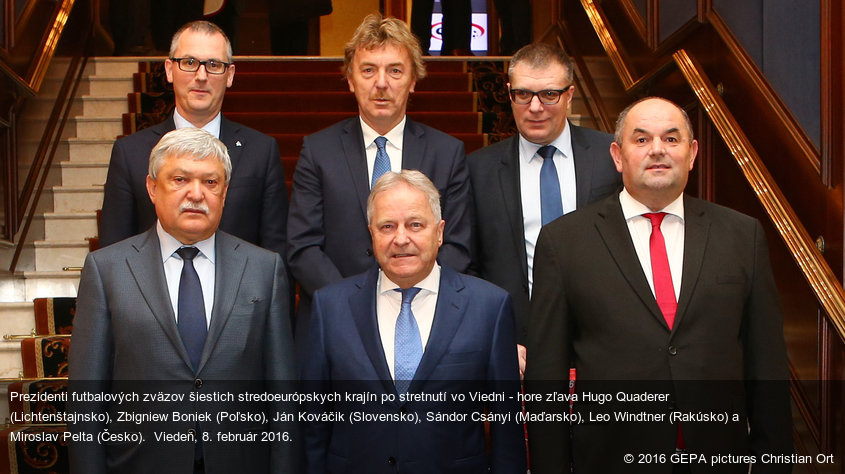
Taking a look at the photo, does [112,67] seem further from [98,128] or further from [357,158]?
[357,158]

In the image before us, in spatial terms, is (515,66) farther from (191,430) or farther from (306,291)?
(191,430)

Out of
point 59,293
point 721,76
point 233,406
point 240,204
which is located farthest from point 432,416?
point 59,293

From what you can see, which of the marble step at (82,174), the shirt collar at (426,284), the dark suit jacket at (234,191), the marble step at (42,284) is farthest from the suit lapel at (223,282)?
the marble step at (82,174)

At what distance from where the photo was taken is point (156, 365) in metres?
2.46

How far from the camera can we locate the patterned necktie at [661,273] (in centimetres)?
251

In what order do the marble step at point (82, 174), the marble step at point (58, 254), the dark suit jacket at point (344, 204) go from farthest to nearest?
the marble step at point (82, 174), the marble step at point (58, 254), the dark suit jacket at point (344, 204)

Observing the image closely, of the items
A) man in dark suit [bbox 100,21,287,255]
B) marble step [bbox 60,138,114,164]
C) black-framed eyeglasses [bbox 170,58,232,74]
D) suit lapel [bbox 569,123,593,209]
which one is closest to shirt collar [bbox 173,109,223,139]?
man in dark suit [bbox 100,21,287,255]

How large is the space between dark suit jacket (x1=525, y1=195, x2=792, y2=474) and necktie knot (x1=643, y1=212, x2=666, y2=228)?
73mm

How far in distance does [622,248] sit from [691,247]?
0.18 m

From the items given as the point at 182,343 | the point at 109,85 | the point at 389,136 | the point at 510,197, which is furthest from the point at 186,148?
the point at 109,85

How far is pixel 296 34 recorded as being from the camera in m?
7.86

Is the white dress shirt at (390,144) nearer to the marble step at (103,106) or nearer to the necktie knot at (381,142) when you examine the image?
the necktie knot at (381,142)

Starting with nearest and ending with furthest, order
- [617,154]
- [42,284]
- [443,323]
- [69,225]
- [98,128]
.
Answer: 1. [443,323]
2. [617,154]
3. [42,284]
4. [69,225]
5. [98,128]

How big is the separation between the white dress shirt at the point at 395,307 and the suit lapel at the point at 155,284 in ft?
1.73
